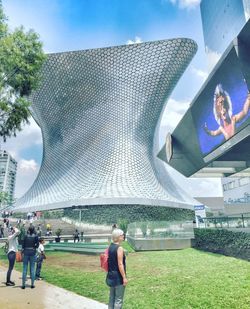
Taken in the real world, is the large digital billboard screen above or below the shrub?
above

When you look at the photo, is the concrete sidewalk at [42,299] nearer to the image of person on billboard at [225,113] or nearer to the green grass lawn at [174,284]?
the green grass lawn at [174,284]

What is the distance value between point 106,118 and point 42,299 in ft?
158

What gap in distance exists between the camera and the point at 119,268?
4.51 metres

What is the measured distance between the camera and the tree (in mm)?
9734

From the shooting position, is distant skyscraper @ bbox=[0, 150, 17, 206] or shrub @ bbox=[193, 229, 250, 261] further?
distant skyscraper @ bbox=[0, 150, 17, 206]

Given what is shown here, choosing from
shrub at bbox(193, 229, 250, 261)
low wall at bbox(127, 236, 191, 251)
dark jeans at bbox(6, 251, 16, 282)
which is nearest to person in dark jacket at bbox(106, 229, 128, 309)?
dark jeans at bbox(6, 251, 16, 282)

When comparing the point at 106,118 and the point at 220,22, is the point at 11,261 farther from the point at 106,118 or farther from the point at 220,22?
the point at 220,22

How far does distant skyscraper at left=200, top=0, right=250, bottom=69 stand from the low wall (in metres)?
53.8

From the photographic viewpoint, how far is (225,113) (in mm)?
14398

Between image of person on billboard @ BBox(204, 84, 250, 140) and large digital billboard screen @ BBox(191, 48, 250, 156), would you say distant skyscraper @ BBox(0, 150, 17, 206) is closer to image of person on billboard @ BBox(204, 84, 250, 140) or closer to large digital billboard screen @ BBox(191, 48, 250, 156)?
large digital billboard screen @ BBox(191, 48, 250, 156)

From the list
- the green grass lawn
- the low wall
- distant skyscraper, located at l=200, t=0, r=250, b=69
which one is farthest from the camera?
distant skyscraper, located at l=200, t=0, r=250, b=69

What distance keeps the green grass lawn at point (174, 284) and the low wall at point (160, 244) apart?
6.94 m

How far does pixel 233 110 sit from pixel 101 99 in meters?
42.0

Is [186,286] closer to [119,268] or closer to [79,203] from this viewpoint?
[119,268]
